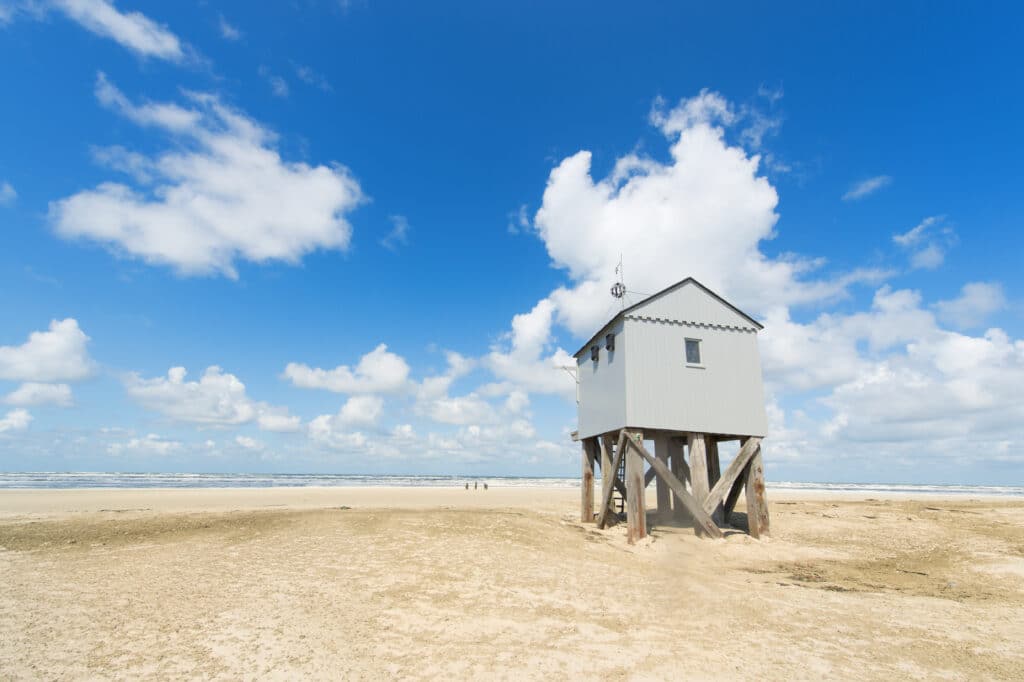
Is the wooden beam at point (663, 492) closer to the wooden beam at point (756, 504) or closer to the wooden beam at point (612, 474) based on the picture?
the wooden beam at point (612, 474)

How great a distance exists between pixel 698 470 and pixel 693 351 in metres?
3.58

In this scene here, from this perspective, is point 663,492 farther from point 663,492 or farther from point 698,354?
point 698,354

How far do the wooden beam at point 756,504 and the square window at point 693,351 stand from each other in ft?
11.8

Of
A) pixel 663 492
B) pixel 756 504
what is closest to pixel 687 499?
pixel 756 504

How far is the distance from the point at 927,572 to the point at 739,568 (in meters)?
4.25

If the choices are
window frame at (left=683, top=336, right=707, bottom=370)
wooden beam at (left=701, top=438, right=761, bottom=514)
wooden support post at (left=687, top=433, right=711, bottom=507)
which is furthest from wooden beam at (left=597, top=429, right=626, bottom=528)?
window frame at (left=683, top=336, right=707, bottom=370)

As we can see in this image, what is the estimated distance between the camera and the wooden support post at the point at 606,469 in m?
15.9

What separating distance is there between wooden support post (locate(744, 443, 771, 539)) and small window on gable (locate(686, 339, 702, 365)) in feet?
11.8

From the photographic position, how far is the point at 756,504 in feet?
48.0

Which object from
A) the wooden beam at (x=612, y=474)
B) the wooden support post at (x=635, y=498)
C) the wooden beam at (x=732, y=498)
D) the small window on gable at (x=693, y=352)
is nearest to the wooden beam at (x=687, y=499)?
the wooden support post at (x=635, y=498)

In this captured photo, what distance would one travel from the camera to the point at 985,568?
11.5 meters

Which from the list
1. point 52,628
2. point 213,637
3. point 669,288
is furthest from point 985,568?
point 52,628

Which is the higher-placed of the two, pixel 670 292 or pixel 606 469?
pixel 670 292

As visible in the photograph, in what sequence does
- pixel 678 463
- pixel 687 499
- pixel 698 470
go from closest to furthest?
1. pixel 687 499
2. pixel 698 470
3. pixel 678 463
